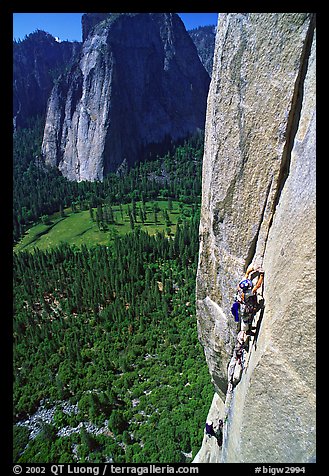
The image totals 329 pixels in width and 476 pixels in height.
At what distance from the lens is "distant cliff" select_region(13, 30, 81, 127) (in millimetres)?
165000

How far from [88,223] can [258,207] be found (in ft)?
272

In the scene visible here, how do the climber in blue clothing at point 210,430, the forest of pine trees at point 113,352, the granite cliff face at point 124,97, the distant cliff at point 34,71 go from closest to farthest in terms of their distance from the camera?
the climber in blue clothing at point 210,430 → the forest of pine trees at point 113,352 → the granite cliff face at point 124,97 → the distant cliff at point 34,71

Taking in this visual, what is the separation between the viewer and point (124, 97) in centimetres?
12694

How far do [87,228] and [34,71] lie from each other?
437 ft

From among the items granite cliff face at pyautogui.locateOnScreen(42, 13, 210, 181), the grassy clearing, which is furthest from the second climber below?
granite cliff face at pyautogui.locateOnScreen(42, 13, 210, 181)

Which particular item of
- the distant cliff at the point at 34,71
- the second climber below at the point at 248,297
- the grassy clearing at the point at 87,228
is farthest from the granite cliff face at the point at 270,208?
the distant cliff at the point at 34,71

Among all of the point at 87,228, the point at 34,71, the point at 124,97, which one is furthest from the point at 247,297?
the point at 34,71

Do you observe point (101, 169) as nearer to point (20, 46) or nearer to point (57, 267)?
point (57, 267)

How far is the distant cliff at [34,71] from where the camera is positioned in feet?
541

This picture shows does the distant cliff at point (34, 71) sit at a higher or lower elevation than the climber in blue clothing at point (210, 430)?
higher

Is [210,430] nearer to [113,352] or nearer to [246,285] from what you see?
[246,285]

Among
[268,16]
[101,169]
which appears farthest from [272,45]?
[101,169]

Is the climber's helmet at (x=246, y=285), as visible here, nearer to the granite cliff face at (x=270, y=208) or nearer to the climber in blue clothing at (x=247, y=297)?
the climber in blue clothing at (x=247, y=297)

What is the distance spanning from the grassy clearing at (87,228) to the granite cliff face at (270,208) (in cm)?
6862
